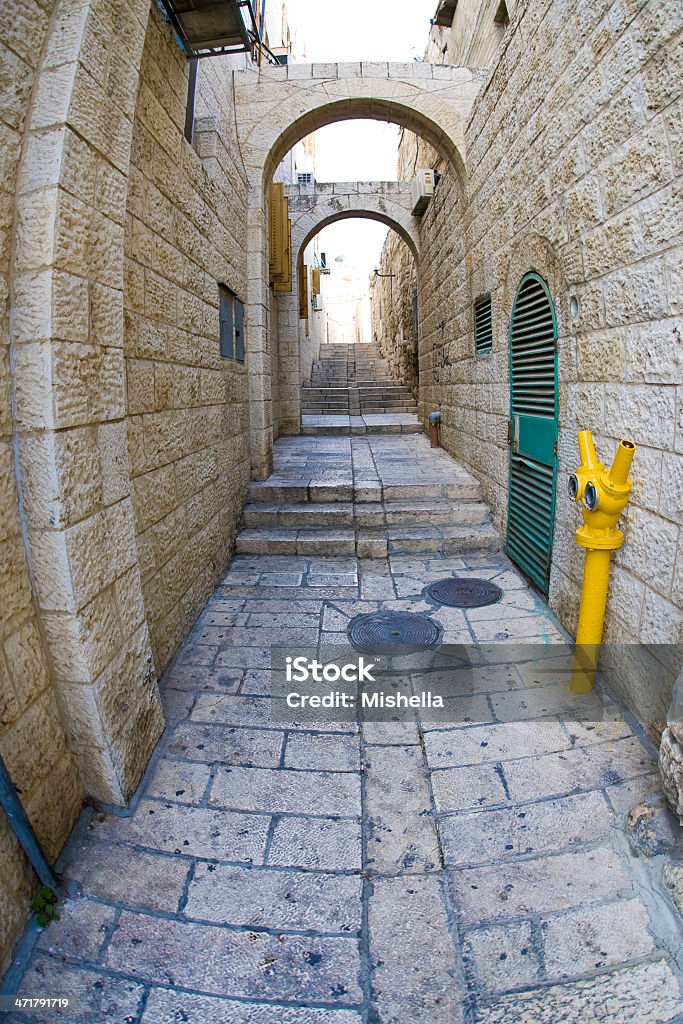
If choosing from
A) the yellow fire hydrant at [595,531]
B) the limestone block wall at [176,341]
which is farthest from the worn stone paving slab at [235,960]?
the yellow fire hydrant at [595,531]

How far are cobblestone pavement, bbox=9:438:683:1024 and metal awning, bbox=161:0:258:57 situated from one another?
154 inches

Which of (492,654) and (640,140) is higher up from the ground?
(640,140)

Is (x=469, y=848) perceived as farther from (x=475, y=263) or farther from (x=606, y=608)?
(x=475, y=263)

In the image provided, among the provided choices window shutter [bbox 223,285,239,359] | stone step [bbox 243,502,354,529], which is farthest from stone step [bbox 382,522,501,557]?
window shutter [bbox 223,285,239,359]

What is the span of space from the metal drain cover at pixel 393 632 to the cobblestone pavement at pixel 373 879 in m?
0.61

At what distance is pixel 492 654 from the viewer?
336 centimetres

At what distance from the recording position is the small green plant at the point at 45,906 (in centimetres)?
182

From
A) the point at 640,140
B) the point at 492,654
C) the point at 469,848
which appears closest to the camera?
the point at 469,848

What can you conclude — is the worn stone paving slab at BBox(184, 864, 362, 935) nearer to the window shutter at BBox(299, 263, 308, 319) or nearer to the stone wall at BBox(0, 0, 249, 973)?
the stone wall at BBox(0, 0, 249, 973)

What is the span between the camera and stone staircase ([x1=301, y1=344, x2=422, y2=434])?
10.9 meters

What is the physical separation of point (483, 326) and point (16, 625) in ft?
15.7

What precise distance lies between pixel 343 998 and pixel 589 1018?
26.4 inches

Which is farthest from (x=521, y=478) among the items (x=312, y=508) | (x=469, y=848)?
(x=469, y=848)

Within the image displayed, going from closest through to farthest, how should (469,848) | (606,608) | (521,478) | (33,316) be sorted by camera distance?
(33,316) → (469,848) → (606,608) → (521,478)
